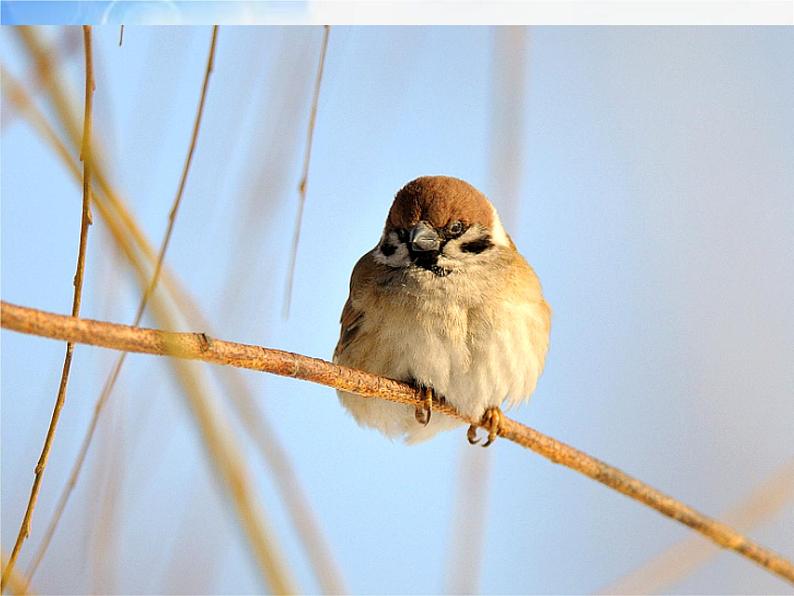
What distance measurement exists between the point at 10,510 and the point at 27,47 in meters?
0.93

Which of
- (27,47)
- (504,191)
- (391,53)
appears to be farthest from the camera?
(391,53)

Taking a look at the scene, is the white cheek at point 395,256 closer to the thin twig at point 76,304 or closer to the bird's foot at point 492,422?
the bird's foot at point 492,422

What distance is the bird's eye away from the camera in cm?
169

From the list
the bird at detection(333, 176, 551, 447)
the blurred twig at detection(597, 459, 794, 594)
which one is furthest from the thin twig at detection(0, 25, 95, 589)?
the blurred twig at detection(597, 459, 794, 594)

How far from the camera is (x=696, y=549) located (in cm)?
155

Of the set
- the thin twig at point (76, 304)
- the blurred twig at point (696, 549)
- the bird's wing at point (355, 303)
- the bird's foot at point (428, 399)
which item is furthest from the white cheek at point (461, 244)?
the thin twig at point (76, 304)

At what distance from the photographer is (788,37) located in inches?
70.8

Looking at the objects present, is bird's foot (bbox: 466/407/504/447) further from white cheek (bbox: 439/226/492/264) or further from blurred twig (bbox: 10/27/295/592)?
blurred twig (bbox: 10/27/295/592)

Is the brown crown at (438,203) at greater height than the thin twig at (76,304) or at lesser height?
greater

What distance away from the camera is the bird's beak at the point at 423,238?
1642 mm

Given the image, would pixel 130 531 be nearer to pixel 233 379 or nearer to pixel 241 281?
pixel 233 379

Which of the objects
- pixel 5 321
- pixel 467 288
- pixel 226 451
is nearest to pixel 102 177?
pixel 5 321

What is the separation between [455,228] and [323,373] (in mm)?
599

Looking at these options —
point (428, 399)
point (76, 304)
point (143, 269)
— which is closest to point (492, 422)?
point (428, 399)
